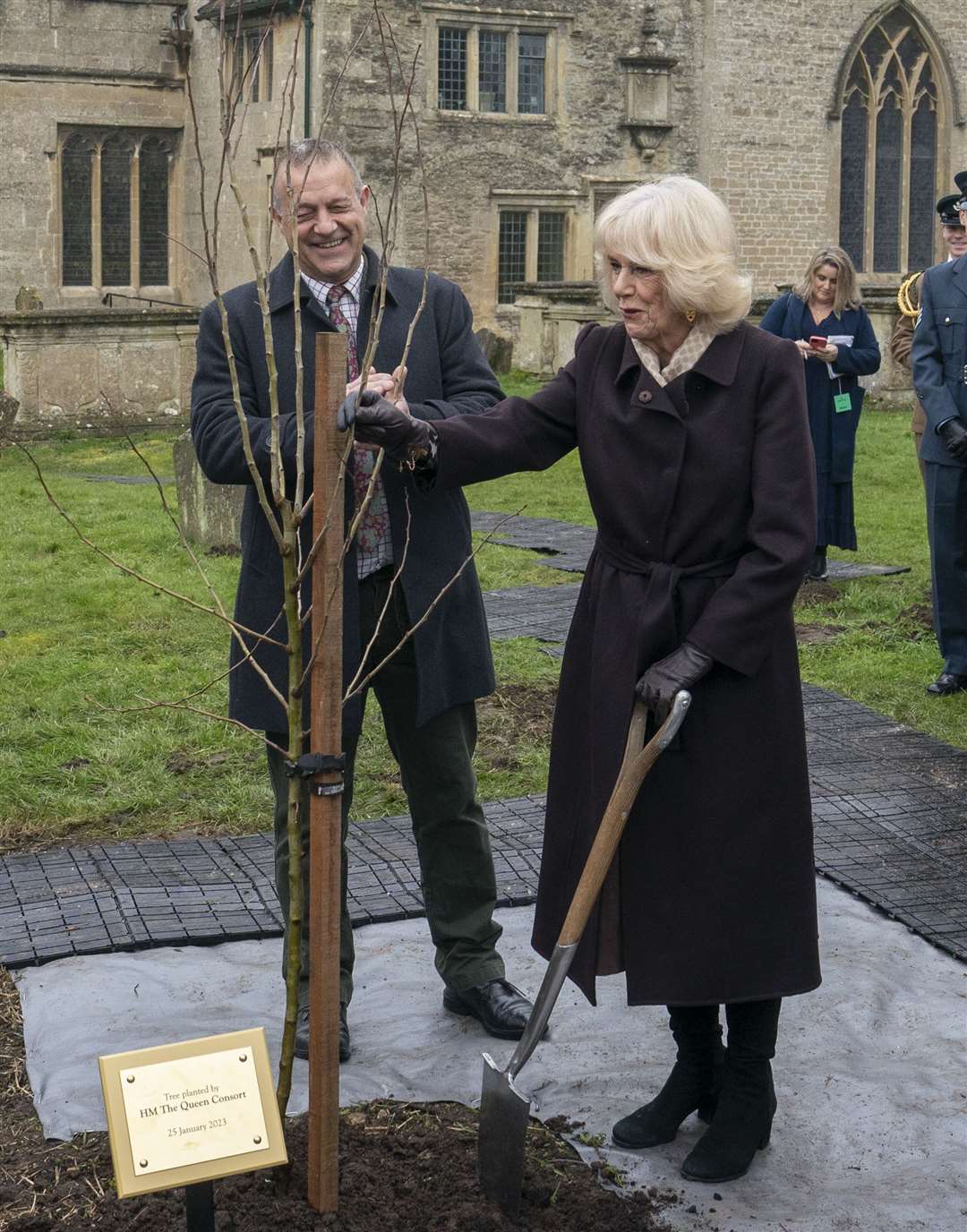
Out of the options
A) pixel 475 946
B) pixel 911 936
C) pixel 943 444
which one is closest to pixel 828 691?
pixel 943 444

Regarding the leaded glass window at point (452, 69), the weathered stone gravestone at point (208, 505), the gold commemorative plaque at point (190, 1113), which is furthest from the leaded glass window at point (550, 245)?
the gold commemorative plaque at point (190, 1113)

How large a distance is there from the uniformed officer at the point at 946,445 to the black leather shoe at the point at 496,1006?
4068 mm

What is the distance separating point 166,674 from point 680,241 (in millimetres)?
5190

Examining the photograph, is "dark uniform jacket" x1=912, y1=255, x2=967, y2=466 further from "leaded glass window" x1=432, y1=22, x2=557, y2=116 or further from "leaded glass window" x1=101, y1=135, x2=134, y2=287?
"leaded glass window" x1=101, y1=135, x2=134, y2=287

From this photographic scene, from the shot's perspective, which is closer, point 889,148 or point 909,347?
point 909,347

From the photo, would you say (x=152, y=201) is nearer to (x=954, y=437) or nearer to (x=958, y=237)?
(x=958, y=237)

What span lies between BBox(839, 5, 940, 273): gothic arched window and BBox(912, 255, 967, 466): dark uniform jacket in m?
22.9

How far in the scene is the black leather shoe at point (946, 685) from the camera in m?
7.71

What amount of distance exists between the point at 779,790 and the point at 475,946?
1.14m

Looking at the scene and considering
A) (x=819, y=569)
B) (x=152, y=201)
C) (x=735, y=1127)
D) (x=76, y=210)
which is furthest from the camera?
(x=152, y=201)

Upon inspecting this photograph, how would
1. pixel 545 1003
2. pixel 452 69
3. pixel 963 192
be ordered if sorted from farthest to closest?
pixel 452 69 → pixel 963 192 → pixel 545 1003

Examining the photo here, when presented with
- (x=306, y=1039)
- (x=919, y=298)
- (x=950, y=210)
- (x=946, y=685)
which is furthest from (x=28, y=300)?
(x=306, y=1039)

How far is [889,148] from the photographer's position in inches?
1175

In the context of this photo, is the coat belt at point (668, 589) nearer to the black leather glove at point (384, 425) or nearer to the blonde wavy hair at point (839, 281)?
the black leather glove at point (384, 425)
